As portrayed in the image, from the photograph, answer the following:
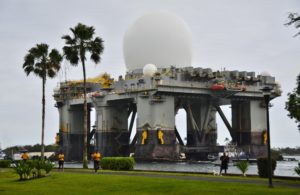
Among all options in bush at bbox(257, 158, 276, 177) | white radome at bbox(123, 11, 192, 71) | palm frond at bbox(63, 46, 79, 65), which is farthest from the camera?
white radome at bbox(123, 11, 192, 71)

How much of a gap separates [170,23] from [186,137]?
3349 cm

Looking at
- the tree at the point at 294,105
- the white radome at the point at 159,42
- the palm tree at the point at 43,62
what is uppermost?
the white radome at the point at 159,42

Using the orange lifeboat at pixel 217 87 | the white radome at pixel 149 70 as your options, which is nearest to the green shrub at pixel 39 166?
the white radome at pixel 149 70

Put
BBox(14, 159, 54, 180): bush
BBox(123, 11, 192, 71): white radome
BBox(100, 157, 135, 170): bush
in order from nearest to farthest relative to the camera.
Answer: BBox(14, 159, 54, 180): bush → BBox(100, 157, 135, 170): bush → BBox(123, 11, 192, 71): white radome

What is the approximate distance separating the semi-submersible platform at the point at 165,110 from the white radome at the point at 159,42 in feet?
16.9

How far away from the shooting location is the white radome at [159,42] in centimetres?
13700

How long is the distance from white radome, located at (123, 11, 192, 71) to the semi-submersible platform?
203 inches

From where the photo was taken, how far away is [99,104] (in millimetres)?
141625

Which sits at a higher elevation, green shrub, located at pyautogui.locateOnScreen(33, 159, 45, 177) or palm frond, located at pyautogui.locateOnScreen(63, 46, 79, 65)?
palm frond, located at pyautogui.locateOnScreen(63, 46, 79, 65)

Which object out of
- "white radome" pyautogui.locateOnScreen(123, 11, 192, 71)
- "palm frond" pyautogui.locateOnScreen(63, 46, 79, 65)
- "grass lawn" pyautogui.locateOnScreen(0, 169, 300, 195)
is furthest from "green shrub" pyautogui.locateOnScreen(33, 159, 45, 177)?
A: "white radome" pyautogui.locateOnScreen(123, 11, 192, 71)

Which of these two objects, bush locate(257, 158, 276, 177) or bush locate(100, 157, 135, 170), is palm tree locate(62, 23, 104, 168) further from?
bush locate(257, 158, 276, 177)

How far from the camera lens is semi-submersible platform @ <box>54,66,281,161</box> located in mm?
125250

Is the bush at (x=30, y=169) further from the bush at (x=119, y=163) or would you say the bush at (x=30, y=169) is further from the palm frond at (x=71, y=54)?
the palm frond at (x=71, y=54)

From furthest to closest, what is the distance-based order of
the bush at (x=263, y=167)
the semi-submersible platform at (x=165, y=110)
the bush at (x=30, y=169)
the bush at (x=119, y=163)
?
the semi-submersible platform at (x=165, y=110) → the bush at (x=119, y=163) → the bush at (x=30, y=169) → the bush at (x=263, y=167)
